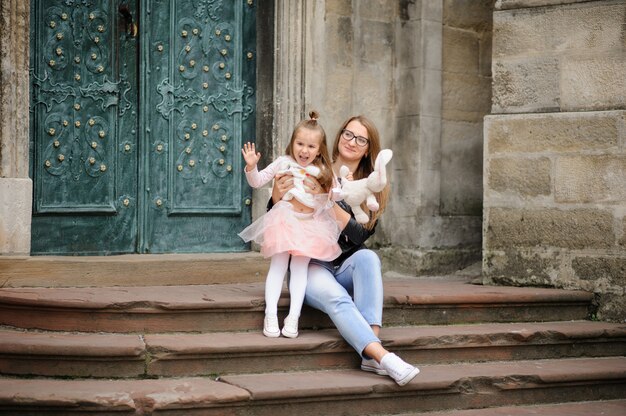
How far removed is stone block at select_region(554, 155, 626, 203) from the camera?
19.2 feet

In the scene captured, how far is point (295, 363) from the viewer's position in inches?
188

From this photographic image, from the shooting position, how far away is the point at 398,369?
4504 millimetres

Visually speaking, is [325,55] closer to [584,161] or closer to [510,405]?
[584,161]

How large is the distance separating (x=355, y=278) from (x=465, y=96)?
277 centimetres

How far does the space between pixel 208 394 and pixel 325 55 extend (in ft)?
10.0

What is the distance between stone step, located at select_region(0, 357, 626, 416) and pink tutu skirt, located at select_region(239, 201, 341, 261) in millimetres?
610

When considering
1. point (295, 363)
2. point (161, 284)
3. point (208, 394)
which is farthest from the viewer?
point (161, 284)

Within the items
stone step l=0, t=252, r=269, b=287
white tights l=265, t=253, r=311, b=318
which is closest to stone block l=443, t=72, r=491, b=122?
stone step l=0, t=252, r=269, b=287

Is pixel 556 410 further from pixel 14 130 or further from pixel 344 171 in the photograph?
pixel 14 130

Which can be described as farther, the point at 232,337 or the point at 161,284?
the point at 161,284

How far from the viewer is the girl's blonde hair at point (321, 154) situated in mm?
4891

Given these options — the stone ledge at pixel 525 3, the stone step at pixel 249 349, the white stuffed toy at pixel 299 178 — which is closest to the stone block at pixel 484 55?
the stone ledge at pixel 525 3

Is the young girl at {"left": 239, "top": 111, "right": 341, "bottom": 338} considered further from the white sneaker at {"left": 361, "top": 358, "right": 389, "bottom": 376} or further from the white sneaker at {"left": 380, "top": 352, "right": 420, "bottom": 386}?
the white sneaker at {"left": 380, "top": 352, "right": 420, "bottom": 386}

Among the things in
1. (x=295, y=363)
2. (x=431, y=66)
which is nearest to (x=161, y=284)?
(x=295, y=363)
